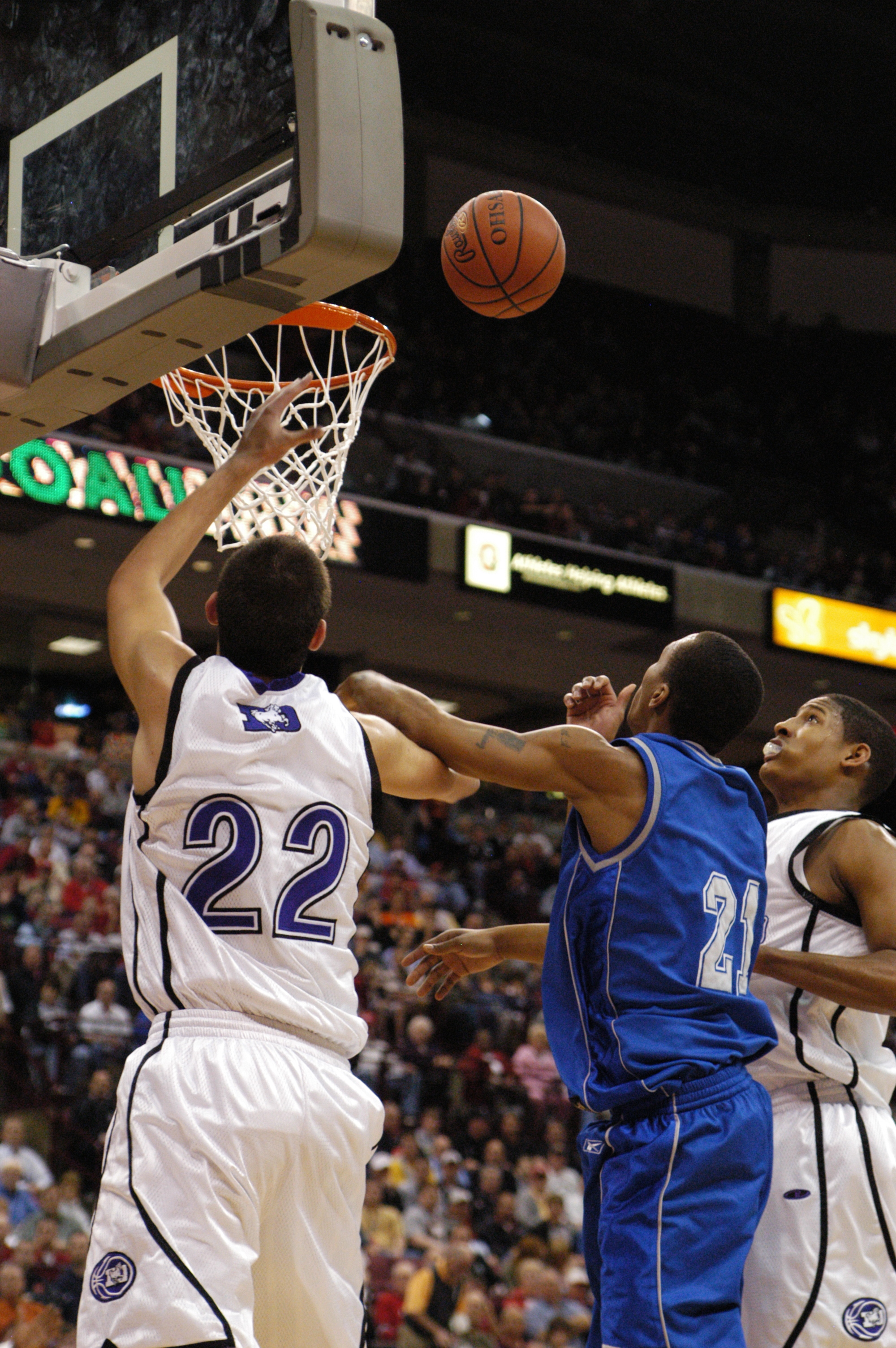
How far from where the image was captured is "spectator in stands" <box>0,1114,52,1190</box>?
8.23 m

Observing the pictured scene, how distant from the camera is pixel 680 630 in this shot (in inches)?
635

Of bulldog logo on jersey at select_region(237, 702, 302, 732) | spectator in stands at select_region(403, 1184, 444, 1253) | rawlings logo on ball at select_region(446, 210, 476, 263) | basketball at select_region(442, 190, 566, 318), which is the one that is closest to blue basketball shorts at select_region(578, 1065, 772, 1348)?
bulldog logo on jersey at select_region(237, 702, 302, 732)

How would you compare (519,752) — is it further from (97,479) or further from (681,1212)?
(97,479)

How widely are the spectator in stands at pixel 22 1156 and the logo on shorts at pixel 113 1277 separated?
611 cm

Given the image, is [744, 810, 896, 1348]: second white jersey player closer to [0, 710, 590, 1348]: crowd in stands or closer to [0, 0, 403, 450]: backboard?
[0, 0, 403, 450]: backboard

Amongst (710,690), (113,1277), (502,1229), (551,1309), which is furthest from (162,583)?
(502,1229)

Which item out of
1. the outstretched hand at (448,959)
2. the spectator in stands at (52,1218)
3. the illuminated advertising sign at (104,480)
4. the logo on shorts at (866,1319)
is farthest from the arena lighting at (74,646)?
the logo on shorts at (866,1319)

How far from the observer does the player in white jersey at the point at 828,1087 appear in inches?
125

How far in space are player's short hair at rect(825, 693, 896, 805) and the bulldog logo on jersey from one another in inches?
62.3

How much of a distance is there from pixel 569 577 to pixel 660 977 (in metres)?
11.7

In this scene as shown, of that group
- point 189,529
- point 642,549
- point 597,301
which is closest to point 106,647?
point 642,549

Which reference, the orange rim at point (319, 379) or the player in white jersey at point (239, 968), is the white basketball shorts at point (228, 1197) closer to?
the player in white jersey at point (239, 968)

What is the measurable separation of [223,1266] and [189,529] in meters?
1.39

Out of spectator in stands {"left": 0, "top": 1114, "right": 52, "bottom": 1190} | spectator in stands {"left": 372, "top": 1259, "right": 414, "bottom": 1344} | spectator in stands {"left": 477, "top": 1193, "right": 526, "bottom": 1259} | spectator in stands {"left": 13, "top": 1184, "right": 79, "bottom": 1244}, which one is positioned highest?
spectator in stands {"left": 0, "top": 1114, "right": 52, "bottom": 1190}
